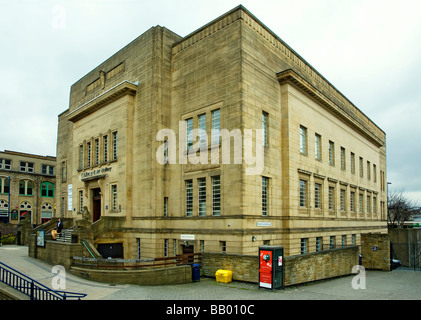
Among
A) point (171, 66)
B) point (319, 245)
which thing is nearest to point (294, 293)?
point (319, 245)

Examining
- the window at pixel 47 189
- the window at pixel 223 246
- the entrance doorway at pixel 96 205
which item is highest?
the window at pixel 47 189

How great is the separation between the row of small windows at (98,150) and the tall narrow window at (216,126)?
32.0 ft

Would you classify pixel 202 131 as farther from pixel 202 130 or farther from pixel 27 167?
pixel 27 167

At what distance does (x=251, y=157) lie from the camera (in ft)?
79.2

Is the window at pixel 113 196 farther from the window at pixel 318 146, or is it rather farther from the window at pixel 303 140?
the window at pixel 318 146

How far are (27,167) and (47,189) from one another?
5121 mm

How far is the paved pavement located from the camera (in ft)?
53.7

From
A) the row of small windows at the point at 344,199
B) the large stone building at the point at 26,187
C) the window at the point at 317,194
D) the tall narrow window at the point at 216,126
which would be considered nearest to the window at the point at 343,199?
the row of small windows at the point at 344,199

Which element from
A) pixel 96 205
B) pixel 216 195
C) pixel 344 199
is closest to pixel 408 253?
pixel 344 199

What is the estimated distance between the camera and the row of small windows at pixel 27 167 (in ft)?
200
